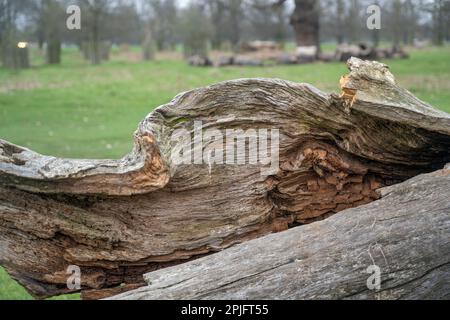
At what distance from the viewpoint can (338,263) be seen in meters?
4.10

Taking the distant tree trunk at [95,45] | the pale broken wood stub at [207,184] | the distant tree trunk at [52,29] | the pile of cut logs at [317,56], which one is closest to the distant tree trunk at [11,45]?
the distant tree trunk at [52,29]

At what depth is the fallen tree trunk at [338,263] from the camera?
3.99m

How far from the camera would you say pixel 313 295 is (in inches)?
157

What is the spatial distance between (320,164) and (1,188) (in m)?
2.58

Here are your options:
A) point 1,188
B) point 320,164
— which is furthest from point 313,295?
point 1,188

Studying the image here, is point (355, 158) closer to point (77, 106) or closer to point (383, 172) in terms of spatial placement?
point (383, 172)

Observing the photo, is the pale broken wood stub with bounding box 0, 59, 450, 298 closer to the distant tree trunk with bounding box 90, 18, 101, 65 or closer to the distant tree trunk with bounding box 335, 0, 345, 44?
the distant tree trunk with bounding box 90, 18, 101, 65

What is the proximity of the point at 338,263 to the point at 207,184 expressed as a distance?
1319 millimetres

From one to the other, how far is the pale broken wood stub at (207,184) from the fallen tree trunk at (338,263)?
656mm

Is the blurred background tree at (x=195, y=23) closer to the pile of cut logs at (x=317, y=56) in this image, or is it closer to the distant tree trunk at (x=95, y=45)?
the distant tree trunk at (x=95, y=45)

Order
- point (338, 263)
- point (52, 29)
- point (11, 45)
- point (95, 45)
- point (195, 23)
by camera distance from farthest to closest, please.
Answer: point (195, 23) → point (95, 45) → point (52, 29) → point (11, 45) → point (338, 263)

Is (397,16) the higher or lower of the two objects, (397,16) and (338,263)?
the higher

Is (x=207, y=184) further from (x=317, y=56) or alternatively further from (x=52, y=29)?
(x=52, y=29)

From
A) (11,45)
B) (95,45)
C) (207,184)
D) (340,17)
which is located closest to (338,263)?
(207,184)
